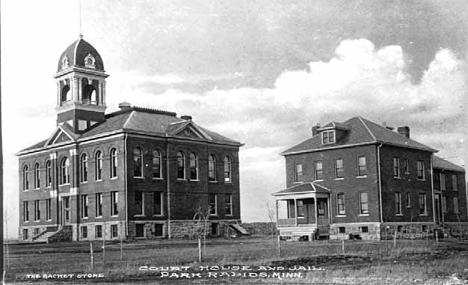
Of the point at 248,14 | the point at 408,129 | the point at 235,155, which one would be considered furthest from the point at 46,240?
the point at 408,129

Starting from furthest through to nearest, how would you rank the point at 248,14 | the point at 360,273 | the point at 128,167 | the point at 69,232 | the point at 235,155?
the point at 69,232 < the point at 128,167 < the point at 235,155 < the point at 248,14 < the point at 360,273

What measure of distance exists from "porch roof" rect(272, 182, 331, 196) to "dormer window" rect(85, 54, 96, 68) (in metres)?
5.02

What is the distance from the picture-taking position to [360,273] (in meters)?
13.5

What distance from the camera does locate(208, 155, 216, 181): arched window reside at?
1705cm

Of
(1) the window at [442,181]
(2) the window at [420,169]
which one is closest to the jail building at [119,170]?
(2) the window at [420,169]

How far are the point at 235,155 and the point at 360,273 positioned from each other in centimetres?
400

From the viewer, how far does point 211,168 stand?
17328 millimetres

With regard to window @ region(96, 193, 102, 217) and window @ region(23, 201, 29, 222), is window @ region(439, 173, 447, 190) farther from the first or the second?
window @ region(23, 201, 29, 222)

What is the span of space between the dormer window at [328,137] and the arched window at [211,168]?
327cm

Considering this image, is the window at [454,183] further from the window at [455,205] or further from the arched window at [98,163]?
the arched window at [98,163]

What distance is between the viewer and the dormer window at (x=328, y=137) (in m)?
14.5

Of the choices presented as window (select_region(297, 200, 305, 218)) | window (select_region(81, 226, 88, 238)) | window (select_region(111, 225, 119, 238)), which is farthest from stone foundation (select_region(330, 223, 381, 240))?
window (select_region(81, 226, 88, 238))

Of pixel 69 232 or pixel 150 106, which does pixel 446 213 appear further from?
pixel 69 232

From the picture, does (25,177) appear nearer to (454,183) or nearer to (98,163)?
(98,163)
